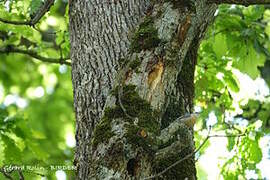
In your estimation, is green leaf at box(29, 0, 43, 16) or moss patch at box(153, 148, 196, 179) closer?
moss patch at box(153, 148, 196, 179)

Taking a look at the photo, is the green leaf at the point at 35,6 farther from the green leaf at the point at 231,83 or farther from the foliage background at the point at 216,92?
the green leaf at the point at 231,83

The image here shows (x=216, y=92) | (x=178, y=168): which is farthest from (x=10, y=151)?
(x=216, y=92)

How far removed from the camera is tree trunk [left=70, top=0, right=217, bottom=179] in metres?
2.41

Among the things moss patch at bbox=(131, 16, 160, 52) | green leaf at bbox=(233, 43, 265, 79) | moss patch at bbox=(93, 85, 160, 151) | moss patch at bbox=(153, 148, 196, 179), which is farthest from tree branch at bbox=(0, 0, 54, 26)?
green leaf at bbox=(233, 43, 265, 79)

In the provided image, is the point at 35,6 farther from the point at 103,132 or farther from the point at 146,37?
the point at 103,132

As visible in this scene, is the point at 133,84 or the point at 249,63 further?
the point at 249,63

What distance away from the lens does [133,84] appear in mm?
2588

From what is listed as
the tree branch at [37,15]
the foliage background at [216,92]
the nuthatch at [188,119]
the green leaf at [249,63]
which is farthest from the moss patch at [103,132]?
the green leaf at [249,63]

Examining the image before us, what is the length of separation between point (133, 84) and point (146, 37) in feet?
0.92

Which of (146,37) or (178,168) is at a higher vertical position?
(146,37)

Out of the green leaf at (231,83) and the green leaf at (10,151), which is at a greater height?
the green leaf at (231,83)

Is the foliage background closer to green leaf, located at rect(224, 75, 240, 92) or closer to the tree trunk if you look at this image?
green leaf, located at rect(224, 75, 240, 92)

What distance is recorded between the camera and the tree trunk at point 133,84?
241 centimetres

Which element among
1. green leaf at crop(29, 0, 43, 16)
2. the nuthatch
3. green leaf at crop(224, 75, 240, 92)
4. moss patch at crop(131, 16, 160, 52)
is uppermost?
green leaf at crop(224, 75, 240, 92)
